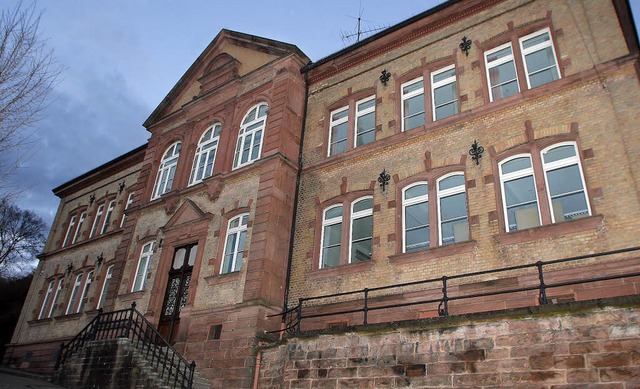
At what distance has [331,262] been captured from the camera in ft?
50.4

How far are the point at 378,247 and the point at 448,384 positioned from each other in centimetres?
545

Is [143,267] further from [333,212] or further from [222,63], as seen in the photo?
[222,63]

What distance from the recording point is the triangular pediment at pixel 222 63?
20375mm

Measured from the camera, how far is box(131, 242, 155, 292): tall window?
64.7 feet

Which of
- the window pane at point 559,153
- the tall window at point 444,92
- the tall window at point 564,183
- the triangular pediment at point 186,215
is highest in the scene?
the tall window at point 444,92

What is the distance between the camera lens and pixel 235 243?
1695 centimetres

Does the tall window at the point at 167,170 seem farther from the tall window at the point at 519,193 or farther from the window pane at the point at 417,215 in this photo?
the tall window at the point at 519,193

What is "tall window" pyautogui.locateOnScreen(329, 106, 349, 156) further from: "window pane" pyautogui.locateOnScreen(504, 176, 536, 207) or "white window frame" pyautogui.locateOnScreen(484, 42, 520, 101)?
"window pane" pyautogui.locateOnScreen(504, 176, 536, 207)

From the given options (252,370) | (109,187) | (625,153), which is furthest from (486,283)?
(109,187)

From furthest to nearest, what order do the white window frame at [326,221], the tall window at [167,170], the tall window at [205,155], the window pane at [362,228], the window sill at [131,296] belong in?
the tall window at [167,170], the tall window at [205,155], the window sill at [131,296], the white window frame at [326,221], the window pane at [362,228]

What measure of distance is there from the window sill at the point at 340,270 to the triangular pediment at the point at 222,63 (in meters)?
9.03

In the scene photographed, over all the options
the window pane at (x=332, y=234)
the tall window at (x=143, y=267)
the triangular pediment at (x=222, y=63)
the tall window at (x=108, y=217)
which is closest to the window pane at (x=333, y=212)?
the window pane at (x=332, y=234)

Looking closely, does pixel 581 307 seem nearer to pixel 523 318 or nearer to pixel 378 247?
pixel 523 318

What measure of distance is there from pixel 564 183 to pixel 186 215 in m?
13.2
